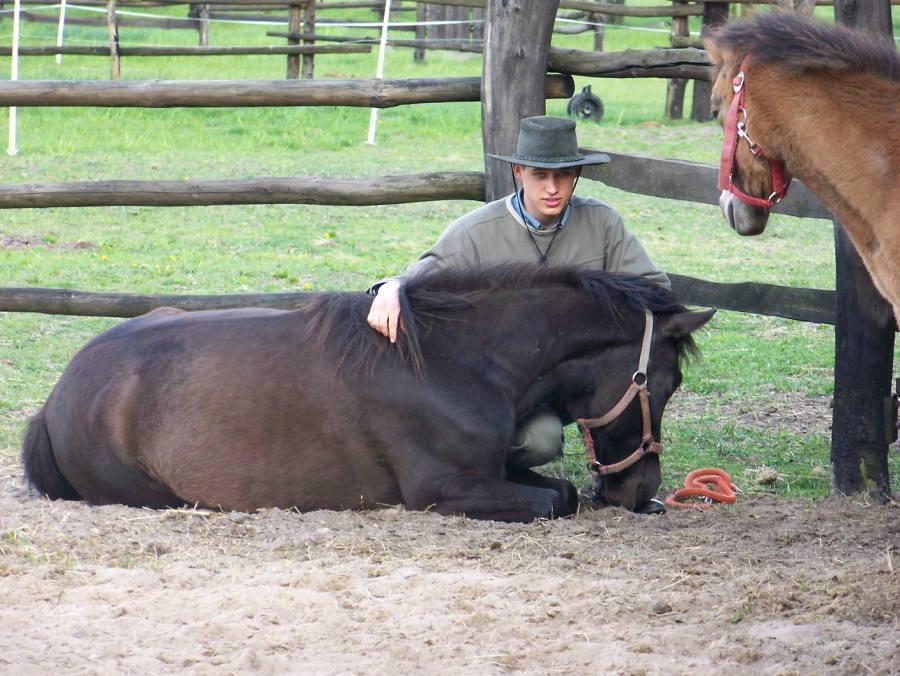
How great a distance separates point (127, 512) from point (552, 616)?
Answer: 1773 mm

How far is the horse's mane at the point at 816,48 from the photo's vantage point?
331 cm

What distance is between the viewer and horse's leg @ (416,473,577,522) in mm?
4098

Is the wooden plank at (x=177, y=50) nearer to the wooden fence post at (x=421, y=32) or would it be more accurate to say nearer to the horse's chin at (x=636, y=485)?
the wooden fence post at (x=421, y=32)

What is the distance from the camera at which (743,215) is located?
3.62 meters

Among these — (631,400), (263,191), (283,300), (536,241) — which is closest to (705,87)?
(263,191)

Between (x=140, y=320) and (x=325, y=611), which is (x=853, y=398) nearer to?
(x=325, y=611)

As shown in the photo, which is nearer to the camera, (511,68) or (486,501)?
(486,501)

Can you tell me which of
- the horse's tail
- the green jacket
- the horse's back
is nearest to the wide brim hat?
the green jacket

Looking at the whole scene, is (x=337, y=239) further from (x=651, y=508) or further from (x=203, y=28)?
(x=203, y=28)

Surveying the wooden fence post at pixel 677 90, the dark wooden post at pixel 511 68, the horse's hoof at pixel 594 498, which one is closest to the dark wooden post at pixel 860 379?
the horse's hoof at pixel 594 498

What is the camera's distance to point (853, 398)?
4367 millimetres

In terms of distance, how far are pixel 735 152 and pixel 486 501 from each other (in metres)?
1.49

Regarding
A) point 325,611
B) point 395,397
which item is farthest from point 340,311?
point 325,611

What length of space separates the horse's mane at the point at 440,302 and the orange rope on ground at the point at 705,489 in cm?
58
